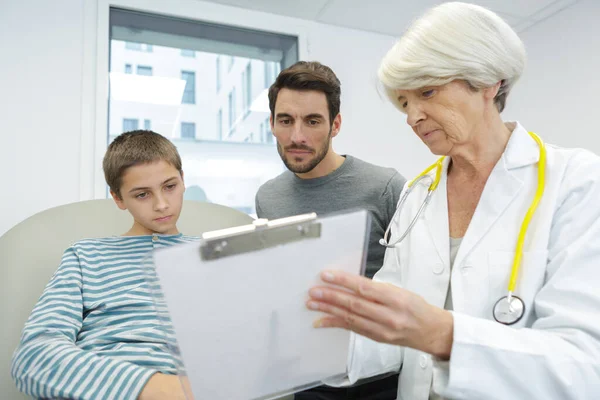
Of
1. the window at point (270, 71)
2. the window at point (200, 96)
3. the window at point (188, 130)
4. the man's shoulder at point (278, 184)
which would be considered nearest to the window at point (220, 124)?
the window at point (200, 96)

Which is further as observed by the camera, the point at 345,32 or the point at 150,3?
the point at 345,32

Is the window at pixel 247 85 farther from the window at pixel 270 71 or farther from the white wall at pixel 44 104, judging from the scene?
the white wall at pixel 44 104

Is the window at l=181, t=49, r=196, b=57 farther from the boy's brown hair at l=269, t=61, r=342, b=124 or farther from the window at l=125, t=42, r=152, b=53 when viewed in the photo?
the boy's brown hair at l=269, t=61, r=342, b=124

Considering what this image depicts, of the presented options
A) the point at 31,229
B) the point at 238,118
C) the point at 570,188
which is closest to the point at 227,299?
the point at 570,188

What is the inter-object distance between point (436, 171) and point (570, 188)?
0.35m

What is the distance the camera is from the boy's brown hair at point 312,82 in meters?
1.52

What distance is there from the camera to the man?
4.92ft

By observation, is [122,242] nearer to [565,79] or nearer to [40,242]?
[40,242]

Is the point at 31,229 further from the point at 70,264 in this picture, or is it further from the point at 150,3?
the point at 150,3

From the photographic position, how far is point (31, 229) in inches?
49.3

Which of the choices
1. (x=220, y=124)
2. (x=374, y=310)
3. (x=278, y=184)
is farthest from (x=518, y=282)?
(x=220, y=124)

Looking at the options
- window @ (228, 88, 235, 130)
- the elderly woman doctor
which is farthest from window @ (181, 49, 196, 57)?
the elderly woman doctor

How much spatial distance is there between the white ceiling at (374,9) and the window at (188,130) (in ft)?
2.24

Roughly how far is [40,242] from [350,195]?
0.96m
